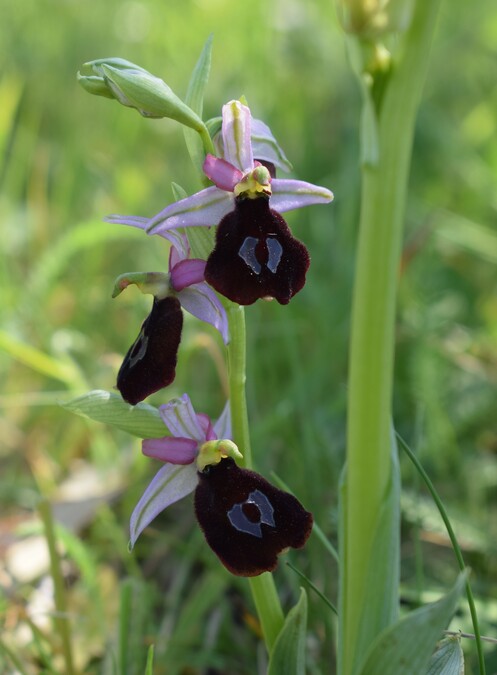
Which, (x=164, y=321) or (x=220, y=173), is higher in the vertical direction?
(x=220, y=173)

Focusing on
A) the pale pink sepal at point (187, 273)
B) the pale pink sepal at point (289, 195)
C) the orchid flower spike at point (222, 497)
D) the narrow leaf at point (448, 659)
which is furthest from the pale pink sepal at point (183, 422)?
the narrow leaf at point (448, 659)

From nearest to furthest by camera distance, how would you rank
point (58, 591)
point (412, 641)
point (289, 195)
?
point (412, 641)
point (289, 195)
point (58, 591)

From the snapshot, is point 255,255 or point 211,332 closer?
point 255,255

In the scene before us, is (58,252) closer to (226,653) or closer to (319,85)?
(226,653)

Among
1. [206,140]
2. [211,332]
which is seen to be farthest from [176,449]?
[211,332]

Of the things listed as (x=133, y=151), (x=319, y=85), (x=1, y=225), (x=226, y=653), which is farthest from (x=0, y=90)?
(x=226, y=653)

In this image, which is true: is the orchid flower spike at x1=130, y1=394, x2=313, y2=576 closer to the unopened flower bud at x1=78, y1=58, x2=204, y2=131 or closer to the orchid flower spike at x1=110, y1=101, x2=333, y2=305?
the orchid flower spike at x1=110, y1=101, x2=333, y2=305

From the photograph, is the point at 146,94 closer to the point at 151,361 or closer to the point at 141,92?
the point at 141,92

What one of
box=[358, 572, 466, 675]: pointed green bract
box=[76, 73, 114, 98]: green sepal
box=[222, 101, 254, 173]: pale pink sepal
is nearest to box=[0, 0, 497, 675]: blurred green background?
box=[358, 572, 466, 675]: pointed green bract

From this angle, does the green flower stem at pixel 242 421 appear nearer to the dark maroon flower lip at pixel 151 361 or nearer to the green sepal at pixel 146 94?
the dark maroon flower lip at pixel 151 361
